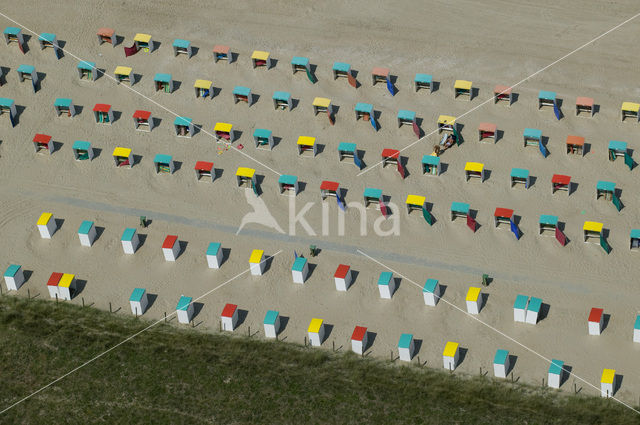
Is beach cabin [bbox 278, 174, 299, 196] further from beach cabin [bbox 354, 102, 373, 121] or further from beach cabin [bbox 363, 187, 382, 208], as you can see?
beach cabin [bbox 354, 102, 373, 121]

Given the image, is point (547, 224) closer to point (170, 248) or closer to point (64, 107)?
point (170, 248)

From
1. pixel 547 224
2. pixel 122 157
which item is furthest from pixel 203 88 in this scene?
pixel 547 224

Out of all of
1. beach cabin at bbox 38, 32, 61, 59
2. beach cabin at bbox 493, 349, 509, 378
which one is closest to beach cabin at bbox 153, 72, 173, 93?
beach cabin at bbox 38, 32, 61, 59

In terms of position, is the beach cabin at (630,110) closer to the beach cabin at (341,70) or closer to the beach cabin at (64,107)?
the beach cabin at (341,70)

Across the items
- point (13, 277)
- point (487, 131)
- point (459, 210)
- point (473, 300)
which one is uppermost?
point (487, 131)

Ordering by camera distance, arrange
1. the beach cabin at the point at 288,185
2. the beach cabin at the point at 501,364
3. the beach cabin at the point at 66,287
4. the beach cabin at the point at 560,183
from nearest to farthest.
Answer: the beach cabin at the point at 501,364
the beach cabin at the point at 66,287
the beach cabin at the point at 560,183
the beach cabin at the point at 288,185

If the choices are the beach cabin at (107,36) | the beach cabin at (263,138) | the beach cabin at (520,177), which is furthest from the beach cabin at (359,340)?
the beach cabin at (107,36)
